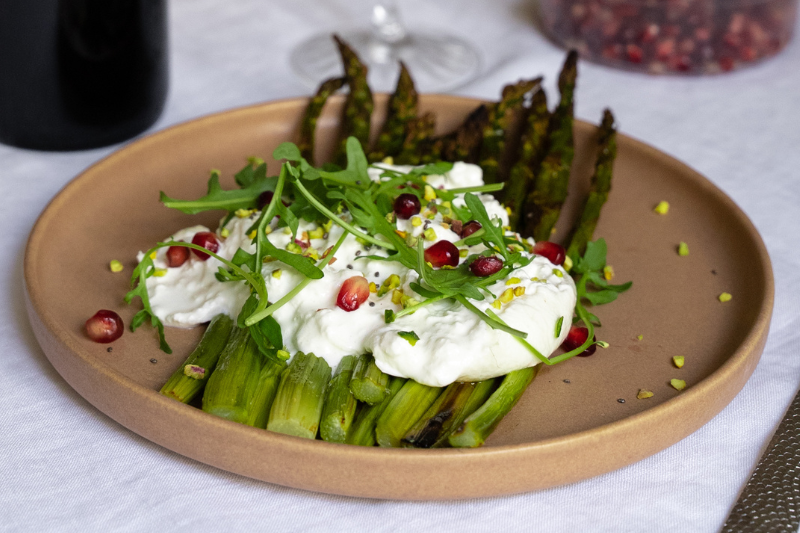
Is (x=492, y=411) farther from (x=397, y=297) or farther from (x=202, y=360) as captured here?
(x=202, y=360)

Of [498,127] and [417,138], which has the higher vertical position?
[498,127]

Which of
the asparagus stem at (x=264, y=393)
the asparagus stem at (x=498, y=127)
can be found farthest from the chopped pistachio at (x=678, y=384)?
the asparagus stem at (x=498, y=127)

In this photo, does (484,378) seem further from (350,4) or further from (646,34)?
(350,4)

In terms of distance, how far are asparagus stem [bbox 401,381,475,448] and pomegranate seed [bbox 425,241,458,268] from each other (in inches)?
14.6

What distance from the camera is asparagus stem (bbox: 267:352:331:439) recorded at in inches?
80.4

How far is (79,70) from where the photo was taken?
330 centimetres

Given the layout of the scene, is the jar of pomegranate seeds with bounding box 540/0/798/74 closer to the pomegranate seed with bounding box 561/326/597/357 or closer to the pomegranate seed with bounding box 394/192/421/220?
the pomegranate seed with bounding box 394/192/421/220

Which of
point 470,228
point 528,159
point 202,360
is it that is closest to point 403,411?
point 202,360

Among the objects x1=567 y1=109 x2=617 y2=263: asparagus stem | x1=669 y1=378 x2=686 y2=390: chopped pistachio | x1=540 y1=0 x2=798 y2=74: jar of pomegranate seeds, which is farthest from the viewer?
x1=540 y1=0 x2=798 y2=74: jar of pomegranate seeds

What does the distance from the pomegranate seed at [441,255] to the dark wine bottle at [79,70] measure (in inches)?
67.7

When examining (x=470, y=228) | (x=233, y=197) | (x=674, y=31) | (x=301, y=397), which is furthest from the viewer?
(x=674, y=31)

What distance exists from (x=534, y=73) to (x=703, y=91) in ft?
2.80

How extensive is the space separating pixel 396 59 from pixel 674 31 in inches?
55.8

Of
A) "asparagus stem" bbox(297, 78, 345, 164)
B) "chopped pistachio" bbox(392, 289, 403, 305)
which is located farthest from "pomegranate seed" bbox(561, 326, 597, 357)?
"asparagus stem" bbox(297, 78, 345, 164)
